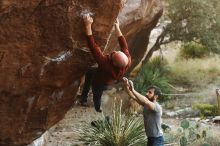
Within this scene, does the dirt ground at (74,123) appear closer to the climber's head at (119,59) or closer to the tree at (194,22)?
the climber's head at (119,59)

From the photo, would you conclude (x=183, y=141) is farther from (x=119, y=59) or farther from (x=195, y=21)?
(x=195, y=21)

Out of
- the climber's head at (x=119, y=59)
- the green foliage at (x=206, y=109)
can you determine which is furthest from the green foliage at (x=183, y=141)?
the climber's head at (x=119, y=59)

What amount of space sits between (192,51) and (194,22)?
3.67 m

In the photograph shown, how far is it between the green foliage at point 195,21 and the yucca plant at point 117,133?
9.62 meters

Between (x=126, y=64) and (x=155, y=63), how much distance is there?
14945mm

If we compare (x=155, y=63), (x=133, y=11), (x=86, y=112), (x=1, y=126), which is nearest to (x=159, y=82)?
(x=155, y=63)

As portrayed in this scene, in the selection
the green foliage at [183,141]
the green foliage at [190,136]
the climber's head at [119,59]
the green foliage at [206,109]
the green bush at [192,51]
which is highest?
the green bush at [192,51]

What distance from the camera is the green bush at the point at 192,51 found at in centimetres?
2336

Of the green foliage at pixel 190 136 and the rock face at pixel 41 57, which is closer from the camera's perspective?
the rock face at pixel 41 57

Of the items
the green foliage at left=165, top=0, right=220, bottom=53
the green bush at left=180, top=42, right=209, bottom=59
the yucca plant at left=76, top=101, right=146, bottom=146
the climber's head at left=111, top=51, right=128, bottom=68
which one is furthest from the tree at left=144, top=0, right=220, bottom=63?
the climber's head at left=111, top=51, right=128, bottom=68

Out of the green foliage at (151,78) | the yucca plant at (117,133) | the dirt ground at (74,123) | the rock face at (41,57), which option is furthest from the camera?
the green foliage at (151,78)

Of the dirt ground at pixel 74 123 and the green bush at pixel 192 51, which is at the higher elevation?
the green bush at pixel 192 51

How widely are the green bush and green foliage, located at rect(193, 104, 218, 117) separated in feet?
23.9

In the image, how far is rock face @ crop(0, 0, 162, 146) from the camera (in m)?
6.18
